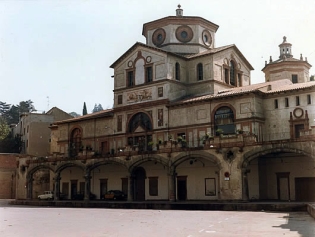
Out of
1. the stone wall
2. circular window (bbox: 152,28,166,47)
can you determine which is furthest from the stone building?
the stone wall

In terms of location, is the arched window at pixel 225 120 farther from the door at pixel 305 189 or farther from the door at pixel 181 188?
the door at pixel 305 189

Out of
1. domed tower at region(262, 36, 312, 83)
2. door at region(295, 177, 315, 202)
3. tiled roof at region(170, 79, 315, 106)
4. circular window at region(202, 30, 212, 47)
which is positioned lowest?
door at region(295, 177, 315, 202)

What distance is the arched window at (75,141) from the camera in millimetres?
56100

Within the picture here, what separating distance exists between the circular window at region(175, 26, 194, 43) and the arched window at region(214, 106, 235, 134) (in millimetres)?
14151

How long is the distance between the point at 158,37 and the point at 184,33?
3510 mm

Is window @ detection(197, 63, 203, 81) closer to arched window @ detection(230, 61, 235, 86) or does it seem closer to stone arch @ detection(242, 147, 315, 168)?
arched window @ detection(230, 61, 235, 86)

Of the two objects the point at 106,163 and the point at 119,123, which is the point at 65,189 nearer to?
the point at 106,163

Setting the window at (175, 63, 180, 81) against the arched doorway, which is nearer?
the arched doorway

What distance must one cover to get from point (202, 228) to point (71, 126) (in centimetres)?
3999

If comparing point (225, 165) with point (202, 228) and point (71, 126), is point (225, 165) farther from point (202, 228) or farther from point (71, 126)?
point (71, 126)

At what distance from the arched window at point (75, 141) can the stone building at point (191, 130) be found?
135mm

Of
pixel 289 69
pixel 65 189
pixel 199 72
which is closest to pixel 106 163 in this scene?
pixel 65 189

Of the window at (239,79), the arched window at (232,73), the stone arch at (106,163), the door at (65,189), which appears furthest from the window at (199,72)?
the door at (65,189)

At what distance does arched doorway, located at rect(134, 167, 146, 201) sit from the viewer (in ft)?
159
